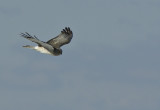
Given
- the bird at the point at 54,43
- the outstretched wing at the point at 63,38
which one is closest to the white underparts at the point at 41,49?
the bird at the point at 54,43

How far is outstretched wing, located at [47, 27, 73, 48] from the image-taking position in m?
56.5

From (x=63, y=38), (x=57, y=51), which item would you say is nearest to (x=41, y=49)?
(x=57, y=51)

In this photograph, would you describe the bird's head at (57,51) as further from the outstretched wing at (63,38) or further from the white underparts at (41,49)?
the outstretched wing at (63,38)

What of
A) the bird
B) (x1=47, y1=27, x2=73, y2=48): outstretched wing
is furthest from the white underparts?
(x1=47, y1=27, x2=73, y2=48): outstretched wing

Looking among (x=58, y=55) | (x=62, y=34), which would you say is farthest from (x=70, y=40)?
(x=58, y=55)

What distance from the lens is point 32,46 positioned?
52.3m

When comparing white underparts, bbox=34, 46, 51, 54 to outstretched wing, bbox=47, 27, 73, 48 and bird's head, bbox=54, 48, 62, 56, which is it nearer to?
bird's head, bbox=54, 48, 62, 56

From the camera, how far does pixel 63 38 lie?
57.2 m

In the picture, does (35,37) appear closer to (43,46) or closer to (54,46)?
(43,46)

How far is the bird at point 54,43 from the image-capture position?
49544mm

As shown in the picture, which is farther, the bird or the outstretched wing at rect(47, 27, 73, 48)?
the outstretched wing at rect(47, 27, 73, 48)

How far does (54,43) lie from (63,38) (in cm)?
124

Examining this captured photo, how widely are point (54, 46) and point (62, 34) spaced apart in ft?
7.04

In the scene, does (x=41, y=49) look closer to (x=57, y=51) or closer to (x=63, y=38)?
(x=57, y=51)
